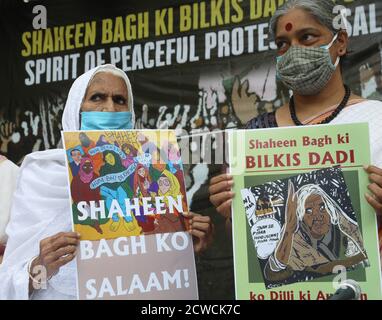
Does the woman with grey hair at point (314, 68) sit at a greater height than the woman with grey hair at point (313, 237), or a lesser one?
greater

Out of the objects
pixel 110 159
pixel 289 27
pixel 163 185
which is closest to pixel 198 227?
pixel 163 185

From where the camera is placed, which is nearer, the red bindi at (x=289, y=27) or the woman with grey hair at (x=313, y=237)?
the woman with grey hair at (x=313, y=237)

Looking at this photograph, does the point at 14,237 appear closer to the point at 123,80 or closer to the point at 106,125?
the point at 106,125

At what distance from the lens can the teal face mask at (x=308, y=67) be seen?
2.48m

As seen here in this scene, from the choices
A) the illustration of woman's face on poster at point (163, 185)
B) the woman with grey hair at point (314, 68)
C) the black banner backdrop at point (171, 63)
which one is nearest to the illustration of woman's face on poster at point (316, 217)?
the woman with grey hair at point (314, 68)

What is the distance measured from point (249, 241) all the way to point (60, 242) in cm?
63

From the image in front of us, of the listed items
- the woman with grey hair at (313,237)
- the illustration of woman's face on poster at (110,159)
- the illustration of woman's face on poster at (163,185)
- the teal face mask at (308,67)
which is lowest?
the woman with grey hair at (313,237)

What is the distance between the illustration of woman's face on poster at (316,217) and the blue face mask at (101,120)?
84 cm

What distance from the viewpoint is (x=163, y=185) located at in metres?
2.43

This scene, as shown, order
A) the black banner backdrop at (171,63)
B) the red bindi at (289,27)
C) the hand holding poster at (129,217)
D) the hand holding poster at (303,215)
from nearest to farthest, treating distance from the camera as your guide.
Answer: the hand holding poster at (303,215), the hand holding poster at (129,217), the red bindi at (289,27), the black banner backdrop at (171,63)

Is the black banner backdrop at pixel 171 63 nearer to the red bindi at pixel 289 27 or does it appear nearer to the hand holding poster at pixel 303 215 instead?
the red bindi at pixel 289 27

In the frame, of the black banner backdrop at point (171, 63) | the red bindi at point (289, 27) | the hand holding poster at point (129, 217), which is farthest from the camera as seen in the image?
the black banner backdrop at point (171, 63)

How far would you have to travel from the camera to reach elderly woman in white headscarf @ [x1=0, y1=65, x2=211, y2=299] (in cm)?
239

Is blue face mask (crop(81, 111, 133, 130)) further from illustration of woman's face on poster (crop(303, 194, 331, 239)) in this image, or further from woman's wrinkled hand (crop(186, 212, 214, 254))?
illustration of woman's face on poster (crop(303, 194, 331, 239))
